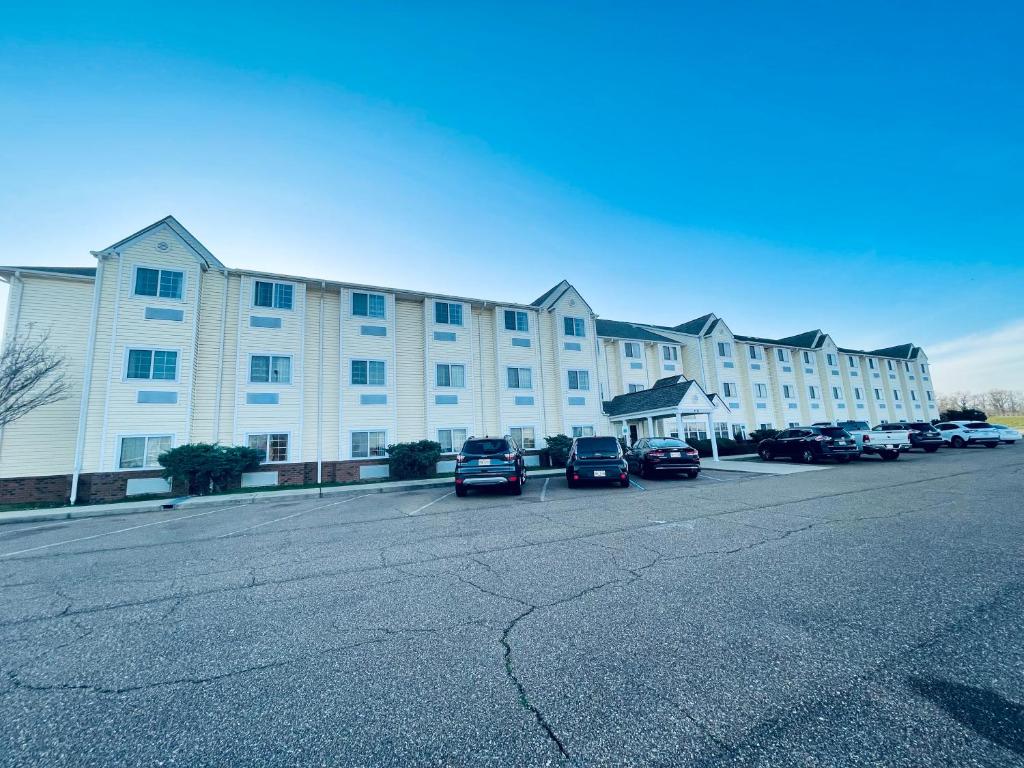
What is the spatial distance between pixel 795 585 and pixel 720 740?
2.99 meters

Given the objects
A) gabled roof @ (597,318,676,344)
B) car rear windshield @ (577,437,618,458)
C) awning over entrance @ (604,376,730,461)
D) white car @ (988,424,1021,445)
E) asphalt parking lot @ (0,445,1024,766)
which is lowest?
asphalt parking lot @ (0,445,1024,766)

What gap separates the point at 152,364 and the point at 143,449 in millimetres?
3555

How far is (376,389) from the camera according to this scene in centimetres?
2058

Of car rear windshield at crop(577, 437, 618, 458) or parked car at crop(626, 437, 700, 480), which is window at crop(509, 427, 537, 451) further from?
car rear windshield at crop(577, 437, 618, 458)

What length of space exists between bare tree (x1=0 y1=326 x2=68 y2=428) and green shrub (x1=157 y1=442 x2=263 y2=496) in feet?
15.2

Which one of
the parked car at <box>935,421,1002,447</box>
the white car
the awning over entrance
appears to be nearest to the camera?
the awning over entrance

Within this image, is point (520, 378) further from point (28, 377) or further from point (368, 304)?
point (28, 377)

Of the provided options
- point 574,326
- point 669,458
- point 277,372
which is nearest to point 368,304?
point 277,372

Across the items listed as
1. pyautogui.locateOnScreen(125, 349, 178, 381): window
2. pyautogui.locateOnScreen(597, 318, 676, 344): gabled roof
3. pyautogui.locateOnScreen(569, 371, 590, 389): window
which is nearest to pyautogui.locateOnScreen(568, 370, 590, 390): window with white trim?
pyautogui.locateOnScreen(569, 371, 590, 389): window

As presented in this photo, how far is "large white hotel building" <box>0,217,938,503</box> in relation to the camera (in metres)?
16.2

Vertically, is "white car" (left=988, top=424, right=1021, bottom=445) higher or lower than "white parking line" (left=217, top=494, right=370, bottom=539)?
higher

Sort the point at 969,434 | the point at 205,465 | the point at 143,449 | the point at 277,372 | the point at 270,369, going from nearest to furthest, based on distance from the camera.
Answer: the point at 205,465
the point at 143,449
the point at 270,369
the point at 277,372
the point at 969,434

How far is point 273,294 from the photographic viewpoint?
19.6 m

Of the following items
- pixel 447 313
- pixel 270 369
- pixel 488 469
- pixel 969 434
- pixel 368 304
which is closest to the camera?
pixel 488 469
